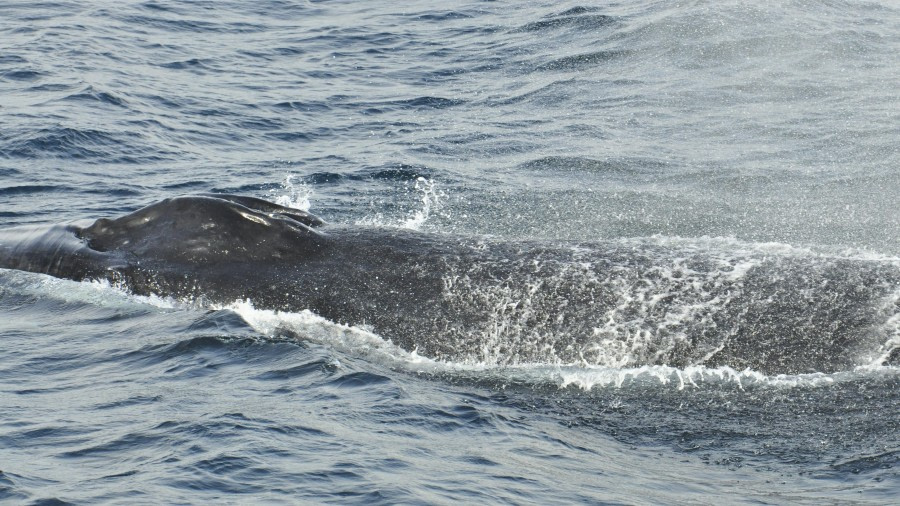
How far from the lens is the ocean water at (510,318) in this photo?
33.3 feet

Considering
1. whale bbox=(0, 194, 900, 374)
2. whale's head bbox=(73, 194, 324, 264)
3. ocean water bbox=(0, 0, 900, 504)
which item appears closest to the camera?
ocean water bbox=(0, 0, 900, 504)

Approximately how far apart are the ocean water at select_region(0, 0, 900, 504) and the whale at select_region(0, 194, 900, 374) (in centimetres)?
4

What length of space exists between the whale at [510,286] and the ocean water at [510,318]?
42 millimetres

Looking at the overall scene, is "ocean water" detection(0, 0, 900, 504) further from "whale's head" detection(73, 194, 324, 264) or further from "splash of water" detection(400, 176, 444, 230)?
"whale's head" detection(73, 194, 324, 264)

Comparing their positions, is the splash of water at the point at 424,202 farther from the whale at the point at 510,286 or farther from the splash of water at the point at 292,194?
the whale at the point at 510,286

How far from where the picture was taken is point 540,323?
12.5m

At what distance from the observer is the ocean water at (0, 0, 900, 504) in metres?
10.2


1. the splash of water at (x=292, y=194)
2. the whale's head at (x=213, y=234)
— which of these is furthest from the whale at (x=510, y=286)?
the splash of water at (x=292, y=194)

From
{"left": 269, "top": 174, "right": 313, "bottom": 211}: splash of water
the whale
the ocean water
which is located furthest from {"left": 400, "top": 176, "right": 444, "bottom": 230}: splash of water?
the whale

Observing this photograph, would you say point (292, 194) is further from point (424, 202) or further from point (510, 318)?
point (510, 318)

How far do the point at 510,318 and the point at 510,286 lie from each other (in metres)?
0.39

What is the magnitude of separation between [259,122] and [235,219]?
13.1 metres

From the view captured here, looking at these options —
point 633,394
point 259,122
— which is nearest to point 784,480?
point 633,394

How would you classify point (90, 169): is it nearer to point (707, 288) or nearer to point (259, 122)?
point (259, 122)
